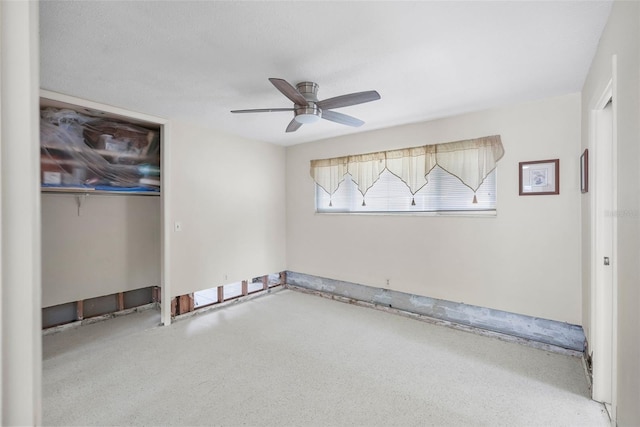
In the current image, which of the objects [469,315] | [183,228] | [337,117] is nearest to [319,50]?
[337,117]

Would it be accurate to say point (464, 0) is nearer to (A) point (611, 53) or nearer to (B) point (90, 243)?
(A) point (611, 53)

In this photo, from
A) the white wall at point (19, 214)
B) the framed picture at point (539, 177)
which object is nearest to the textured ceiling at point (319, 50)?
the framed picture at point (539, 177)

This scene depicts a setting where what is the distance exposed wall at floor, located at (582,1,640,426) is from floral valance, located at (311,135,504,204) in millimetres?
1624

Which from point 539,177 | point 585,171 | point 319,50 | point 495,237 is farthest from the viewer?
point 495,237

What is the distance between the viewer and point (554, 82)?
2.72m

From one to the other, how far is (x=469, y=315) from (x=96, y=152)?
14.7 ft

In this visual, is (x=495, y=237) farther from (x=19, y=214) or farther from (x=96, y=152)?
(x=96, y=152)

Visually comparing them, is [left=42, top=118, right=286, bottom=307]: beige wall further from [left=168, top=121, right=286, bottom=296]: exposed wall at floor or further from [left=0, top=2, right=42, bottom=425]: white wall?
[left=0, top=2, right=42, bottom=425]: white wall

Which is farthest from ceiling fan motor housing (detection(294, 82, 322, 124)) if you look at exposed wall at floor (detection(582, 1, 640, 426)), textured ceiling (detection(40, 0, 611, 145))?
exposed wall at floor (detection(582, 1, 640, 426))

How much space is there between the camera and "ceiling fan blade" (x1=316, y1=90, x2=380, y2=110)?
7.68ft

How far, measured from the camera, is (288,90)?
2.32 metres

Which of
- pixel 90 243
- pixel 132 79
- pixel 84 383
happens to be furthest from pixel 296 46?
pixel 90 243

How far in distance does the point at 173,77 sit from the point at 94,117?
1.58 meters

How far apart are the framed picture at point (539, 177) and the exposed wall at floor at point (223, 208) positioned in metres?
3.38
